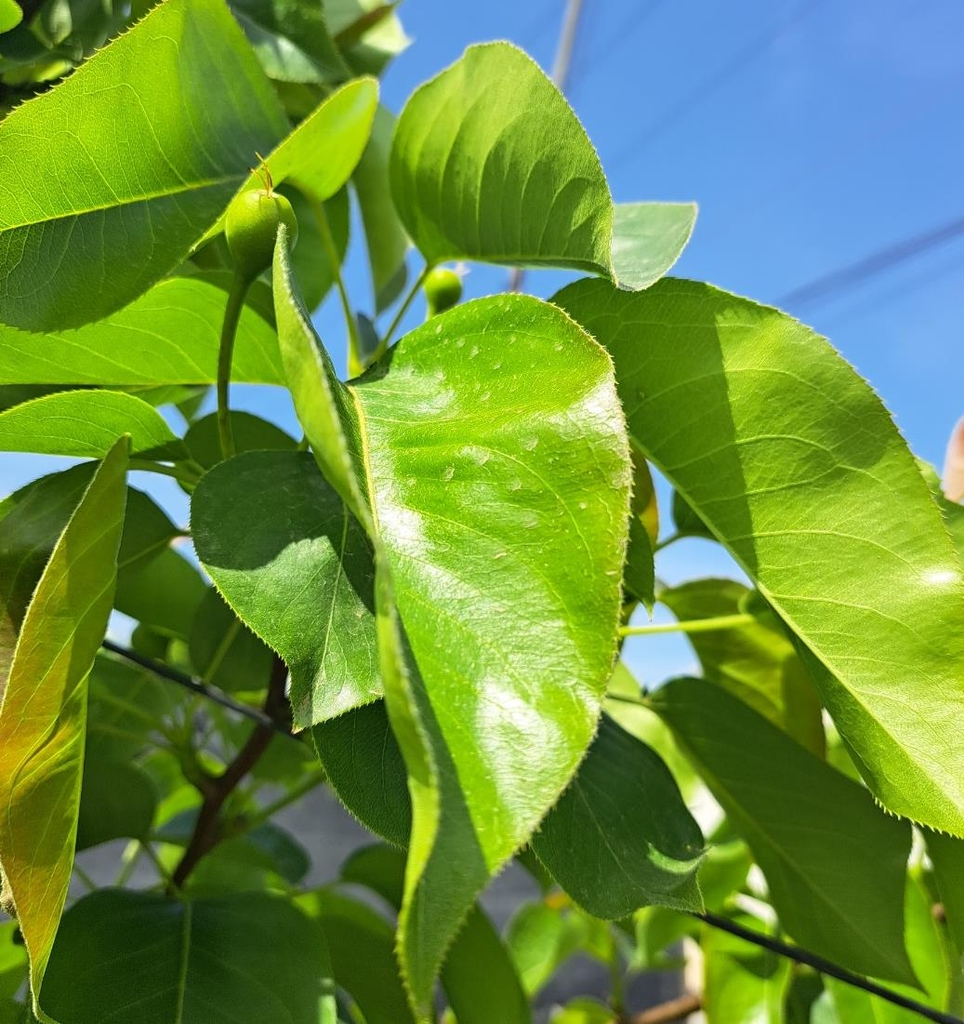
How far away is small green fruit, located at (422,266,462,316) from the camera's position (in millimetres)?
475

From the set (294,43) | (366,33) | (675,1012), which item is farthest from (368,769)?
(675,1012)

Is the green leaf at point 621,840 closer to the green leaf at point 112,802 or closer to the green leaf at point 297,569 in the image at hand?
the green leaf at point 297,569

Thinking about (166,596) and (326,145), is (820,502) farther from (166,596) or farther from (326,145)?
(166,596)

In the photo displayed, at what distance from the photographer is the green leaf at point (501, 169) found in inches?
13.6

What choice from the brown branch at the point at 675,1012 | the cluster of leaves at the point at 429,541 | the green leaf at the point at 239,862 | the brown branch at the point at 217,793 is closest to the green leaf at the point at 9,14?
the cluster of leaves at the point at 429,541

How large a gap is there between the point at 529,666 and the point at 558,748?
25 mm

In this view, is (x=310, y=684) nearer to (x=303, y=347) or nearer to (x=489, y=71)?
(x=303, y=347)

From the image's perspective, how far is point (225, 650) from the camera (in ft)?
1.76

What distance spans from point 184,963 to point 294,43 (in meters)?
0.50

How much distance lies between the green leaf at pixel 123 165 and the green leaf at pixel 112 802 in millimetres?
261

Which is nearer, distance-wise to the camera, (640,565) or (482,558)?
(482,558)

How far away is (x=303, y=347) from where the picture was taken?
0.22m

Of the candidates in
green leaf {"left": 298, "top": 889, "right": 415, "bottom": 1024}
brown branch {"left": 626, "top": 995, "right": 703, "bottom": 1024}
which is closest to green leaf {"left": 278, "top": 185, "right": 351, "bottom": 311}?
green leaf {"left": 298, "top": 889, "right": 415, "bottom": 1024}

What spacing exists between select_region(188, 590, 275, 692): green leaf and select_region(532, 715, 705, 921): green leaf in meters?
0.21
